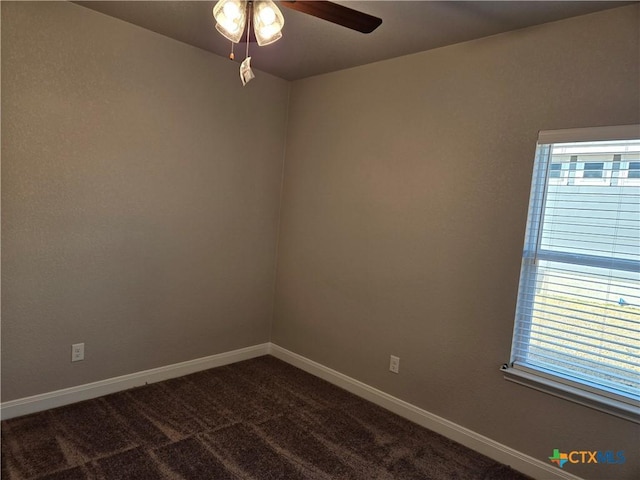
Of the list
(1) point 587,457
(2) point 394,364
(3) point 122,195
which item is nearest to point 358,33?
(3) point 122,195

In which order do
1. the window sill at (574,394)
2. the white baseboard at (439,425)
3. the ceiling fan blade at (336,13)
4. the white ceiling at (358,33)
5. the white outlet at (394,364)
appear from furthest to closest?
the white outlet at (394,364)
the white baseboard at (439,425)
the white ceiling at (358,33)
the window sill at (574,394)
the ceiling fan blade at (336,13)

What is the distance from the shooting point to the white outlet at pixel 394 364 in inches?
118

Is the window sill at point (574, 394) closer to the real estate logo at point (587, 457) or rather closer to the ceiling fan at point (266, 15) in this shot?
the real estate logo at point (587, 457)

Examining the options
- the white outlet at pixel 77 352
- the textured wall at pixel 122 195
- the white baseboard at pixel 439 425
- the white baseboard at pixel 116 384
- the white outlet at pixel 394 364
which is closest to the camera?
the white baseboard at pixel 439 425

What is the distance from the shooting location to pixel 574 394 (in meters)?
2.20

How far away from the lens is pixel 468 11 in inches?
87.8

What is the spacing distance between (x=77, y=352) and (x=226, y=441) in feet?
3.81

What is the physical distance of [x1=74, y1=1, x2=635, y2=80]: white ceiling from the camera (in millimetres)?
2189

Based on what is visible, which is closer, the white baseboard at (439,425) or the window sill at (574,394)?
the window sill at (574,394)

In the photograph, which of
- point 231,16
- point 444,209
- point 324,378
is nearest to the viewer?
point 231,16

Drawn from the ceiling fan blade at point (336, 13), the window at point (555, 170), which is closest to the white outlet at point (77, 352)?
the ceiling fan blade at point (336, 13)

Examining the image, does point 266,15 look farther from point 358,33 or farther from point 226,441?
point 226,441

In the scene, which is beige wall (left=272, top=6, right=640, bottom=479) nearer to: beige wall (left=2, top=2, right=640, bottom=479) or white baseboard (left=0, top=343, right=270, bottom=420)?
beige wall (left=2, top=2, right=640, bottom=479)

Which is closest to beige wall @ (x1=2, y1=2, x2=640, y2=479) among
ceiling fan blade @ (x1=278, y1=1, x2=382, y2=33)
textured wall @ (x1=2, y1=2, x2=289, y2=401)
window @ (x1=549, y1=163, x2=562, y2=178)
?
textured wall @ (x1=2, y1=2, x2=289, y2=401)
